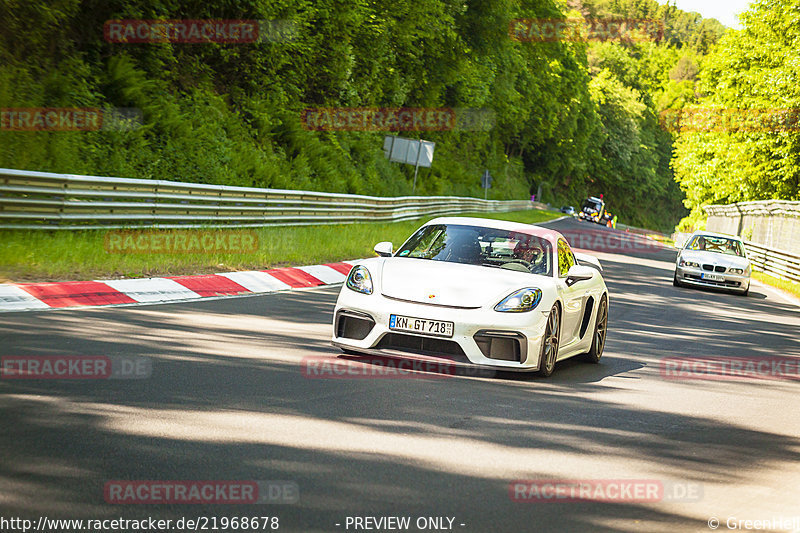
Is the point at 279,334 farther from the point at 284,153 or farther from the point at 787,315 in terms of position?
the point at 284,153

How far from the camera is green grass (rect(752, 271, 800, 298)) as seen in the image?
26.8 meters

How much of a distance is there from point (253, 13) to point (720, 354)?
18.9 m

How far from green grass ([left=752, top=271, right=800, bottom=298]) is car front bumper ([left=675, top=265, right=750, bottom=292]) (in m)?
2.60

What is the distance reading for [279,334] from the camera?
32.1 feet

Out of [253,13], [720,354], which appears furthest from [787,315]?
[253,13]

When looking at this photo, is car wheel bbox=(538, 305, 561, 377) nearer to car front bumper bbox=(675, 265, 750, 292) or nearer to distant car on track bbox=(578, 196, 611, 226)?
car front bumper bbox=(675, 265, 750, 292)

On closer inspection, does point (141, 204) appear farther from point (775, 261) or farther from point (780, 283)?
point (775, 261)

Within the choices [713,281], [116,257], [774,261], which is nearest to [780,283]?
[774,261]

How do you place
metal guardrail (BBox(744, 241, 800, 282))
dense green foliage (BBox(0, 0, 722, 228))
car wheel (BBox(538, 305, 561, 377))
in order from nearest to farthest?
car wheel (BBox(538, 305, 561, 377)), dense green foliage (BBox(0, 0, 722, 228)), metal guardrail (BBox(744, 241, 800, 282))

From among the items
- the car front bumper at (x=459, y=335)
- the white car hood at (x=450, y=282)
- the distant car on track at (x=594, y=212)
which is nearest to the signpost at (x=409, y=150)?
the white car hood at (x=450, y=282)
